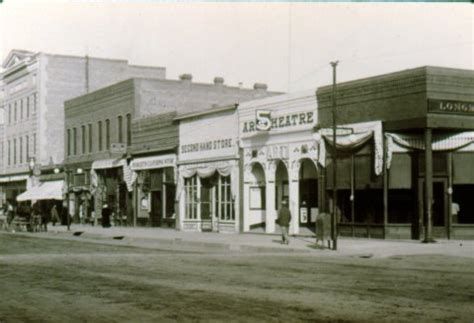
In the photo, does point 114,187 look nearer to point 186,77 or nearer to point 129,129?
point 129,129

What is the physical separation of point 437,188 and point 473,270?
980 cm

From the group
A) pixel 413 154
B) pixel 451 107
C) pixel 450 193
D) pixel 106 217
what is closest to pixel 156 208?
pixel 106 217

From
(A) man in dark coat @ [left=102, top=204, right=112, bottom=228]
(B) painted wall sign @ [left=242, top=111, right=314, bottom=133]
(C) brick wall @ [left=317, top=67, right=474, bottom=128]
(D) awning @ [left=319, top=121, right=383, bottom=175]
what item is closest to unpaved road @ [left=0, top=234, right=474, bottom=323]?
(D) awning @ [left=319, top=121, right=383, bottom=175]

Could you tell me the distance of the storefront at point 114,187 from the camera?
44.9 meters

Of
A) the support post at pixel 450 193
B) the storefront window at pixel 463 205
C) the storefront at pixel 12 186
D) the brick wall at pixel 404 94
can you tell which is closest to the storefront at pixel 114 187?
the storefront at pixel 12 186

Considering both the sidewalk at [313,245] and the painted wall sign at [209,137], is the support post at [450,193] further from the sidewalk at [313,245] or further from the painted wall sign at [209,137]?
the painted wall sign at [209,137]

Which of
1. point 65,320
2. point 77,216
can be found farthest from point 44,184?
point 65,320

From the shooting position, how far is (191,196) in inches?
1537

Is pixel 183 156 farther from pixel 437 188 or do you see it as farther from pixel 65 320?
pixel 65 320

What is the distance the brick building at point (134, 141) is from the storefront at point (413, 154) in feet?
46.7

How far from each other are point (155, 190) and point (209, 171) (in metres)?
6.44

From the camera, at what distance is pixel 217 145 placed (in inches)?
1453

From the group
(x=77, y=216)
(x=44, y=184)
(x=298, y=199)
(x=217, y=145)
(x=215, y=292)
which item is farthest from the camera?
(x=44, y=184)

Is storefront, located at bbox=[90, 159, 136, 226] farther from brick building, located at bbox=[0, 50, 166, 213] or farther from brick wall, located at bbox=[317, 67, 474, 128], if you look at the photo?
brick wall, located at bbox=[317, 67, 474, 128]
